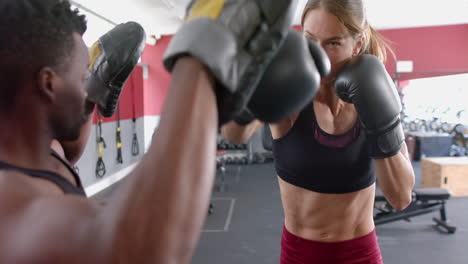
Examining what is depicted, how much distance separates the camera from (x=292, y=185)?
134 centimetres

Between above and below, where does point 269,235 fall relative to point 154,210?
below

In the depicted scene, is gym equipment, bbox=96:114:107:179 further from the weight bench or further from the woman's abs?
the woman's abs

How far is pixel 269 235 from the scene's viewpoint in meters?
3.37

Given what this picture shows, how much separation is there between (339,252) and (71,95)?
112cm

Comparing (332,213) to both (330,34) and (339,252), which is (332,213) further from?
(330,34)

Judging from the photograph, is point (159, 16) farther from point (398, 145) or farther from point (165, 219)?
point (165, 219)

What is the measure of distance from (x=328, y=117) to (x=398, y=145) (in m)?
0.31

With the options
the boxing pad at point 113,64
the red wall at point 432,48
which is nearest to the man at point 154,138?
the boxing pad at point 113,64

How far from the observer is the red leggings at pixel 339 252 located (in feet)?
4.15

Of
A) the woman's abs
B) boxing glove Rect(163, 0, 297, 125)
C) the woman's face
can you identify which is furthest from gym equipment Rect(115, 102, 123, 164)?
boxing glove Rect(163, 0, 297, 125)

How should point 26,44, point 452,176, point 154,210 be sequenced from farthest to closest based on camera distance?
point 452,176 → point 26,44 → point 154,210

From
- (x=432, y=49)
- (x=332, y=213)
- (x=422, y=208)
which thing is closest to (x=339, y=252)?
(x=332, y=213)

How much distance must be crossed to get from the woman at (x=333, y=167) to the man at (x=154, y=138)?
0.60 metres

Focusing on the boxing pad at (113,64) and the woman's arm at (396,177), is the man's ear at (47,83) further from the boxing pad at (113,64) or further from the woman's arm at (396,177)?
the woman's arm at (396,177)
